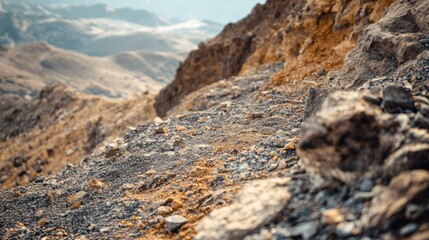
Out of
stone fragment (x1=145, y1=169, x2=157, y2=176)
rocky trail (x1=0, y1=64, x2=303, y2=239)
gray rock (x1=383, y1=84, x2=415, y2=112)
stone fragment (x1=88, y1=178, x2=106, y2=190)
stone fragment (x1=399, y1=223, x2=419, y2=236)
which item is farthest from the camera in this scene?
stone fragment (x1=88, y1=178, x2=106, y2=190)

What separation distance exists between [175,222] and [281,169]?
2536 mm

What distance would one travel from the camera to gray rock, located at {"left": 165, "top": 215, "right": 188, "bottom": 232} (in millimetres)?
7594

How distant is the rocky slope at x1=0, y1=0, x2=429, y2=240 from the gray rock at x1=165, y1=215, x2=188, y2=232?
0.10ft

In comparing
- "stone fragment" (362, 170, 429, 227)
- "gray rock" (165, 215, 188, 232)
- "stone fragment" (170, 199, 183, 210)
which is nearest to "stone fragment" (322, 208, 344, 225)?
"stone fragment" (362, 170, 429, 227)

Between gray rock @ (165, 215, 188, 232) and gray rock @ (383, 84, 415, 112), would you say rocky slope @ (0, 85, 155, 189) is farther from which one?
gray rock @ (383, 84, 415, 112)

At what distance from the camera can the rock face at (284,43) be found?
1683 centimetres

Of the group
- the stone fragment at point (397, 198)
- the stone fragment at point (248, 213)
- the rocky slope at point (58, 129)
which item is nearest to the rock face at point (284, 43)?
the rocky slope at point (58, 129)

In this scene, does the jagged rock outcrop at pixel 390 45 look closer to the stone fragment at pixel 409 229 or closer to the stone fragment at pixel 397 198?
the stone fragment at pixel 397 198

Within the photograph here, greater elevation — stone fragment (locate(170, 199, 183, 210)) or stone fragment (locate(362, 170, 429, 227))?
stone fragment (locate(362, 170, 429, 227))

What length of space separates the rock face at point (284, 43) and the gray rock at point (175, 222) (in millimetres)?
10974

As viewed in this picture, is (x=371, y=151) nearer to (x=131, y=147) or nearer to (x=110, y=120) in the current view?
(x=131, y=147)

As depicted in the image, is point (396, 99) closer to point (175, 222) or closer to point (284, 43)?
point (175, 222)

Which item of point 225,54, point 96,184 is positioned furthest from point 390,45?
point 225,54

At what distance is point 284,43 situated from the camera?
22.7 meters
